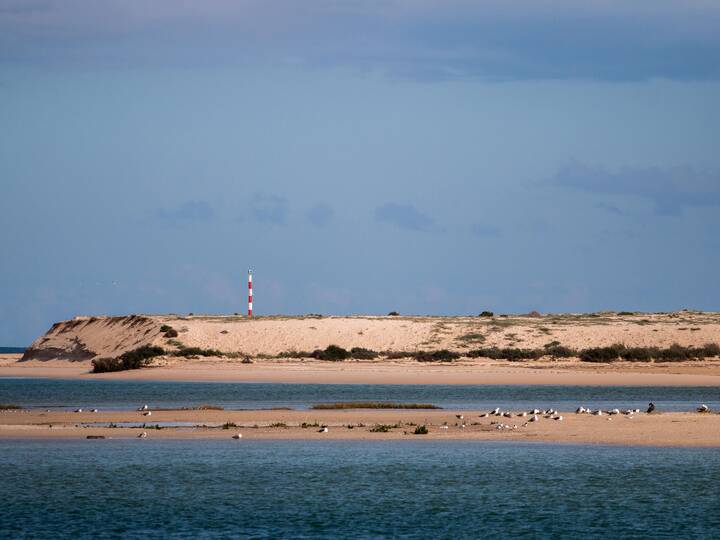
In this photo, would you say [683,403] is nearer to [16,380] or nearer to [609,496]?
[609,496]

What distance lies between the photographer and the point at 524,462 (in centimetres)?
3123

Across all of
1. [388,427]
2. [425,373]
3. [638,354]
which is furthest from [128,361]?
[388,427]

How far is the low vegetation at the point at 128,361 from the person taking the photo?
75.8m

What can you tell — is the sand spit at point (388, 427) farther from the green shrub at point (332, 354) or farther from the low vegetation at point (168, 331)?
the low vegetation at point (168, 331)

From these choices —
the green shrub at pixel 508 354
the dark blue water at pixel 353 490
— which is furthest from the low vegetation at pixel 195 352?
the dark blue water at pixel 353 490

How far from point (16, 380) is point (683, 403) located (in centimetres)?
4222

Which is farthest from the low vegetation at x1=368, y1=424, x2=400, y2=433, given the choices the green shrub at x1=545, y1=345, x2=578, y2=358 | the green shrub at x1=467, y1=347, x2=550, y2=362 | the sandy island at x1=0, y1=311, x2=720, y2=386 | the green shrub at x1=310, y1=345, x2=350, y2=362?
the green shrub at x1=545, y1=345, x2=578, y2=358

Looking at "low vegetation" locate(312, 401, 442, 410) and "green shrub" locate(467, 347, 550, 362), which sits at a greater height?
"green shrub" locate(467, 347, 550, 362)

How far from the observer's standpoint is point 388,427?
127ft

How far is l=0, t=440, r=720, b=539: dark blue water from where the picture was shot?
22.7m

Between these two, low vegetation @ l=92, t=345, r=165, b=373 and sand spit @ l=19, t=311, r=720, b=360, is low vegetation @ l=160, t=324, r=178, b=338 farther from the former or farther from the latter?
low vegetation @ l=92, t=345, r=165, b=373

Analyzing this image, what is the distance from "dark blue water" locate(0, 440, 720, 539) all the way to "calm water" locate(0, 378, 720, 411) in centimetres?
1389

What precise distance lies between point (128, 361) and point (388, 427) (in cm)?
4092

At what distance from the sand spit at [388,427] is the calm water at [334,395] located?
4693 mm
